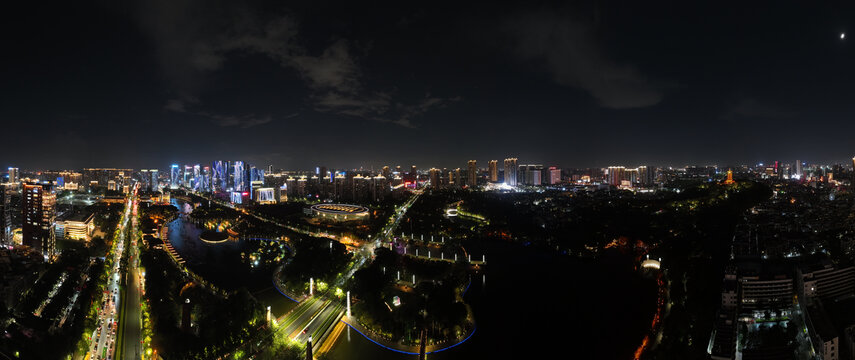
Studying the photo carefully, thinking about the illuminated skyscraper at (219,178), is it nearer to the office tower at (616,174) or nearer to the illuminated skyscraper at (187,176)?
the illuminated skyscraper at (187,176)

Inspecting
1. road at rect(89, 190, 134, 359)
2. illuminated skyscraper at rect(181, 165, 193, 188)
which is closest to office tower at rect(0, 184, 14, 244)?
road at rect(89, 190, 134, 359)

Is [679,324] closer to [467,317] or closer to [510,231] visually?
[467,317]

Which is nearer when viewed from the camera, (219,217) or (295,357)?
(295,357)

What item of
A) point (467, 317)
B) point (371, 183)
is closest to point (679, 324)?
point (467, 317)

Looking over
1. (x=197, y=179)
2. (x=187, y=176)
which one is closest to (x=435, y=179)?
(x=197, y=179)

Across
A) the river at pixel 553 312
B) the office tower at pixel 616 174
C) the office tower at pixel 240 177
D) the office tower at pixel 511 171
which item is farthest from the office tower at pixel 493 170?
the river at pixel 553 312

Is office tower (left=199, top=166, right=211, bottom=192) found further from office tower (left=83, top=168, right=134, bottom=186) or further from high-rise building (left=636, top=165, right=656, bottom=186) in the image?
high-rise building (left=636, top=165, right=656, bottom=186)

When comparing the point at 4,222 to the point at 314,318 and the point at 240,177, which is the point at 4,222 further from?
the point at 240,177
